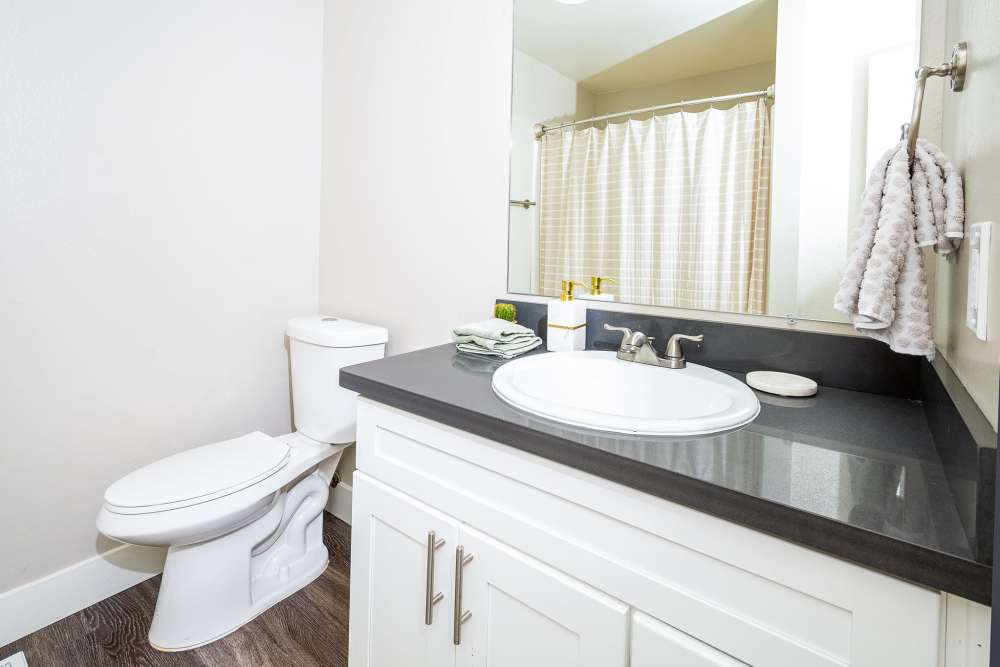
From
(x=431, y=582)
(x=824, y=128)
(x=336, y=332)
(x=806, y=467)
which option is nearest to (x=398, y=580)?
(x=431, y=582)

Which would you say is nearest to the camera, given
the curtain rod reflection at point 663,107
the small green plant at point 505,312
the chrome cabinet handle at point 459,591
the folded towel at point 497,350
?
the chrome cabinet handle at point 459,591

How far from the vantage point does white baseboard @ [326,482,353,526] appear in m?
2.04

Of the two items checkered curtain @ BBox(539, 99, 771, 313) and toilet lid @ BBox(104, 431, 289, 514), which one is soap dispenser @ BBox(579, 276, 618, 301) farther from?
toilet lid @ BBox(104, 431, 289, 514)

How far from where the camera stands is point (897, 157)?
75 cm

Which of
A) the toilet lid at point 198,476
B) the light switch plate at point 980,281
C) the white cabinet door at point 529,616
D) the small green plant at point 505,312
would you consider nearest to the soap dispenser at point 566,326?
the small green plant at point 505,312

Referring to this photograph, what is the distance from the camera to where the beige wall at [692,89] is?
108 cm

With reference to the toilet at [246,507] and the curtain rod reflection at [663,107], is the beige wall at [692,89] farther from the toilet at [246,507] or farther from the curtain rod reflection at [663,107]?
the toilet at [246,507]

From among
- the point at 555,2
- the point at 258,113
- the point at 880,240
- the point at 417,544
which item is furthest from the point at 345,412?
the point at 880,240

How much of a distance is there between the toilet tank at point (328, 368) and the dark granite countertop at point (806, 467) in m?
0.75

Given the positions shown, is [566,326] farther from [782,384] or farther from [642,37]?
[642,37]

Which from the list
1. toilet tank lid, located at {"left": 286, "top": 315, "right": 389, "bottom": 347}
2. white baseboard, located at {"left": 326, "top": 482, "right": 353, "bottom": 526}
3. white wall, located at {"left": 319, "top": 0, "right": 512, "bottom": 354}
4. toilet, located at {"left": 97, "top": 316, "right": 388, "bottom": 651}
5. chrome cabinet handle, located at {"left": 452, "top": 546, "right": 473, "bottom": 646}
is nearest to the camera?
chrome cabinet handle, located at {"left": 452, "top": 546, "right": 473, "bottom": 646}

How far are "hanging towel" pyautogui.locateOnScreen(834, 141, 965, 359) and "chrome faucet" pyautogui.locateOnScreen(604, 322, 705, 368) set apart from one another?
Answer: 1.14 ft

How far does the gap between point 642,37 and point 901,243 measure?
81cm

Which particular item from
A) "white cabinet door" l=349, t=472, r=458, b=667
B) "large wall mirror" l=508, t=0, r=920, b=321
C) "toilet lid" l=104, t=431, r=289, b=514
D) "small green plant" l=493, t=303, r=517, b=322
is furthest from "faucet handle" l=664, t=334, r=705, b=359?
"toilet lid" l=104, t=431, r=289, b=514
